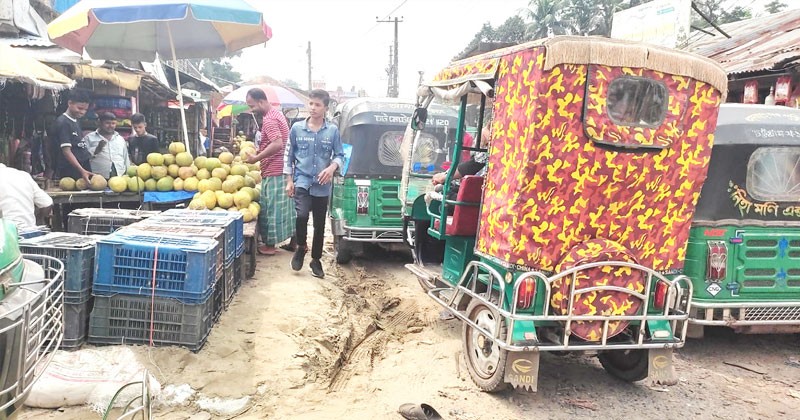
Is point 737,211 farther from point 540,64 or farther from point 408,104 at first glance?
point 408,104

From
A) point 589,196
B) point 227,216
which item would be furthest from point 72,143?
point 589,196

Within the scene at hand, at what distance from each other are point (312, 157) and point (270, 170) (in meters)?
1.10

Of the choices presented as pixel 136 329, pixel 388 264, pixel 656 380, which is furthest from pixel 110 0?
pixel 656 380

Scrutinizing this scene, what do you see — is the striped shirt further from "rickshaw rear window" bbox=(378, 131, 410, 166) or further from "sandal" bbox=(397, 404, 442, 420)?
"sandal" bbox=(397, 404, 442, 420)

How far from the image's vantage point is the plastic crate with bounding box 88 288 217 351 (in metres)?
3.79

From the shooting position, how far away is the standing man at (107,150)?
7430 millimetres

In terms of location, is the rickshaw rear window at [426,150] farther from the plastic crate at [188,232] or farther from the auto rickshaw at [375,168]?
the plastic crate at [188,232]

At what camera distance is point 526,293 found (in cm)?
355

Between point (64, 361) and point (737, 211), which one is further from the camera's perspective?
point (737, 211)

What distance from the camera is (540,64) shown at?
340 cm

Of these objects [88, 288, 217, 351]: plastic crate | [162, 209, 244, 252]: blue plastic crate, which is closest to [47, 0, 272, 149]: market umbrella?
[162, 209, 244, 252]: blue plastic crate

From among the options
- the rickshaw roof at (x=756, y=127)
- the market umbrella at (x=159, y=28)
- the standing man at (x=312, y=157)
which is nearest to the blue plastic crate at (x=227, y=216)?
the standing man at (x=312, y=157)

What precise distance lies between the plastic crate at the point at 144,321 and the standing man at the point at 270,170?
3.25 m

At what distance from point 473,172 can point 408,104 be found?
11.2 ft
